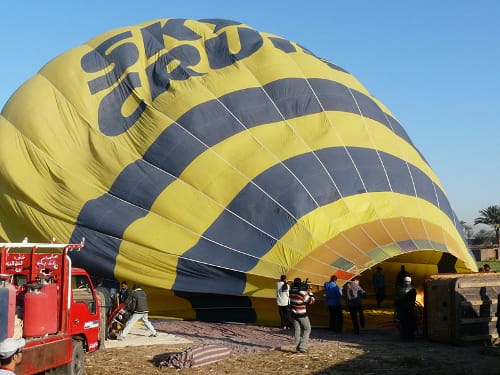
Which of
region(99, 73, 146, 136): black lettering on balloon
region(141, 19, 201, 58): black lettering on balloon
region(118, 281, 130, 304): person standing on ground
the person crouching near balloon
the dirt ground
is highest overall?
region(141, 19, 201, 58): black lettering on balloon

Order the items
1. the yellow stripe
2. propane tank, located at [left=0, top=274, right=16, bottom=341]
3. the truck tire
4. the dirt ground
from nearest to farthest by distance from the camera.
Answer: propane tank, located at [left=0, top=274, right=16, bottom=341], the truck tire, the dirt ground, the yellow stripe

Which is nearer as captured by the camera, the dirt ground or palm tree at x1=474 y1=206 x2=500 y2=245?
the dirt ground

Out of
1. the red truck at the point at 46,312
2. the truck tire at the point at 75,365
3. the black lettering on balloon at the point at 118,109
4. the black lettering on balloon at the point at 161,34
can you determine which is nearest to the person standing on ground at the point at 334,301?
the red truck at the point at 46,312

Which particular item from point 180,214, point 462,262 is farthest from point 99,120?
point 462,262

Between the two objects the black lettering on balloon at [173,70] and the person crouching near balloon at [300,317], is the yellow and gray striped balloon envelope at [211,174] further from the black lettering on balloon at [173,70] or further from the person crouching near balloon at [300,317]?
the person crouching near balloon at [300,317]

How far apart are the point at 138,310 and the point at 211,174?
2.53m

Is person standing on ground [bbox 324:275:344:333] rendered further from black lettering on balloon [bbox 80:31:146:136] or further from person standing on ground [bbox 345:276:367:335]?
black lettering on balloon [bbox 80:31:146:136]

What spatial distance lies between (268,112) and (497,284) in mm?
4767

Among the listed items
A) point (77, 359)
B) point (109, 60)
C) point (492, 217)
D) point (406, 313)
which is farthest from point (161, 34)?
point (492, 217)

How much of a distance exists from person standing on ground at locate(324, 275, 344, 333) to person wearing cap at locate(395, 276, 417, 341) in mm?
925

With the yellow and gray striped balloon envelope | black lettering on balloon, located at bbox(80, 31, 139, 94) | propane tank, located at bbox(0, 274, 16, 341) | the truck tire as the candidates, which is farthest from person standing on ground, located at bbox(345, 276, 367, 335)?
propane tank, located at bbox(0, 274, 16, 341)

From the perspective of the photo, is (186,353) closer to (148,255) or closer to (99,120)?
(148,255)

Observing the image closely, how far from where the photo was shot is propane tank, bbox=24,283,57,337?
21.3 feet

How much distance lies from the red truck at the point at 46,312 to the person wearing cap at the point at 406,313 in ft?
15.2
